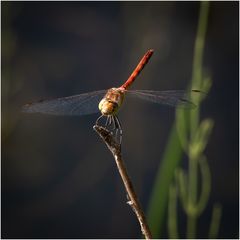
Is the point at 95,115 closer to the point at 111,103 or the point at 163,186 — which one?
the point at 163,186

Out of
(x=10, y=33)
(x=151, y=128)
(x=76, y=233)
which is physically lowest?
(x=76, y=233)

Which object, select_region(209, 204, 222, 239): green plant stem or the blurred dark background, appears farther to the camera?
the blurred dark background

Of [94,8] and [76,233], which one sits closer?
[76,233]

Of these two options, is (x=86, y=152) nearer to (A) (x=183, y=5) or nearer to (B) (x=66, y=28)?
(B) (x=66, y=28)

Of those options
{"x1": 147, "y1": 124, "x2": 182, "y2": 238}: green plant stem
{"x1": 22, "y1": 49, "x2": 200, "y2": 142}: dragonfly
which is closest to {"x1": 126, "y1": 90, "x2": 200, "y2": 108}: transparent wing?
{"x1": 22, "y1": 49, "x2": 200, "y2": 142}: dragonfly

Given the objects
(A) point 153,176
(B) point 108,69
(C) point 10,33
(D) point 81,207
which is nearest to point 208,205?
(A) point 153,176

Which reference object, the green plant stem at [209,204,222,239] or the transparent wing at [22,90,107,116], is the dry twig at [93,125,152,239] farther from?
the green plant stem at [209,204,222,239]

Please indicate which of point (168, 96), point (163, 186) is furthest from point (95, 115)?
point (168, 96)
